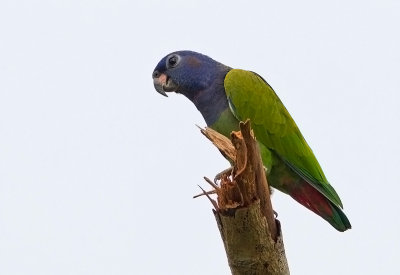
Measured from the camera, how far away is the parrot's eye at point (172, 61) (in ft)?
24.7

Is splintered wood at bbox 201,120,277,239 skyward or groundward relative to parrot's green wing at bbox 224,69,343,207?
groundward

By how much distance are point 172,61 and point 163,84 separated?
1.05 ft

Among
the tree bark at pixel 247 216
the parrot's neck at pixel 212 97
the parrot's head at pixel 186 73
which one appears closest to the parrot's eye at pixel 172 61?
the parrot's head at pixel 186 73

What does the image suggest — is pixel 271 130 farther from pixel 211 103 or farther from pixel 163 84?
pixel 163 84

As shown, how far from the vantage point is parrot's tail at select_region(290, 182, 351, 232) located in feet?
21.1

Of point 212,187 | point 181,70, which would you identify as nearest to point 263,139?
point 181,70

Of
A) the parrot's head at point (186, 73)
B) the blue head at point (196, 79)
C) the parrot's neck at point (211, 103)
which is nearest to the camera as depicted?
the parrot's neck at point (211, 103)

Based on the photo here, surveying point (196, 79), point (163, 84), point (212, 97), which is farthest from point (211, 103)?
point (163, 84)

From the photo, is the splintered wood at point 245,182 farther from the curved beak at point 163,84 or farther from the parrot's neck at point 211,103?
the curved beak at point 163,84

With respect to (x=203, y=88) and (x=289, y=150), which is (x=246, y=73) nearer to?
(x=203, y=88)

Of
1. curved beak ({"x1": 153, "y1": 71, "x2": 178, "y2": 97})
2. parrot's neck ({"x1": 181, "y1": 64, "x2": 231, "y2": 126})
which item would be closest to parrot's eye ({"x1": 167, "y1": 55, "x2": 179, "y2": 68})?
curved beak ({"x1": 153, "y1": 71, "x2": 178, "y2": 97})

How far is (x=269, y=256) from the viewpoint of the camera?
4133mm

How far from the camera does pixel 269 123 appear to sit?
6.73m

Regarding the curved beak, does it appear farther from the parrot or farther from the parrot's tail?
the parrot's tail
